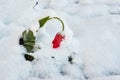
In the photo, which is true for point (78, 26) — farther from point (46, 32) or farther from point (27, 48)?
point (27, 48)

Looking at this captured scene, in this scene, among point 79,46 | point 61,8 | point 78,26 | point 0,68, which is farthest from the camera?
point 61,8

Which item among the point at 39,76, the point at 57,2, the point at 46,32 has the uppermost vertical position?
the point at 57,2

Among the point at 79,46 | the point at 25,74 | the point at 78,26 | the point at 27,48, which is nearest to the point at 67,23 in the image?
the point at 78,26

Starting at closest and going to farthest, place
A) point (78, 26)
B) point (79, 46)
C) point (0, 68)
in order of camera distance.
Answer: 1. point (0, 68)
2. point (79, 46)
3. point (78, 26)

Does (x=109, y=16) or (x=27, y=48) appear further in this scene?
(x=109, y=16)

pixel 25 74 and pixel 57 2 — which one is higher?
pixel 57 2

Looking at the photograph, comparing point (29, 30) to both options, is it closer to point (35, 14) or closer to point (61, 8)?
point (35, 14)

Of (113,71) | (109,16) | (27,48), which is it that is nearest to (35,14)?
(27,48)
